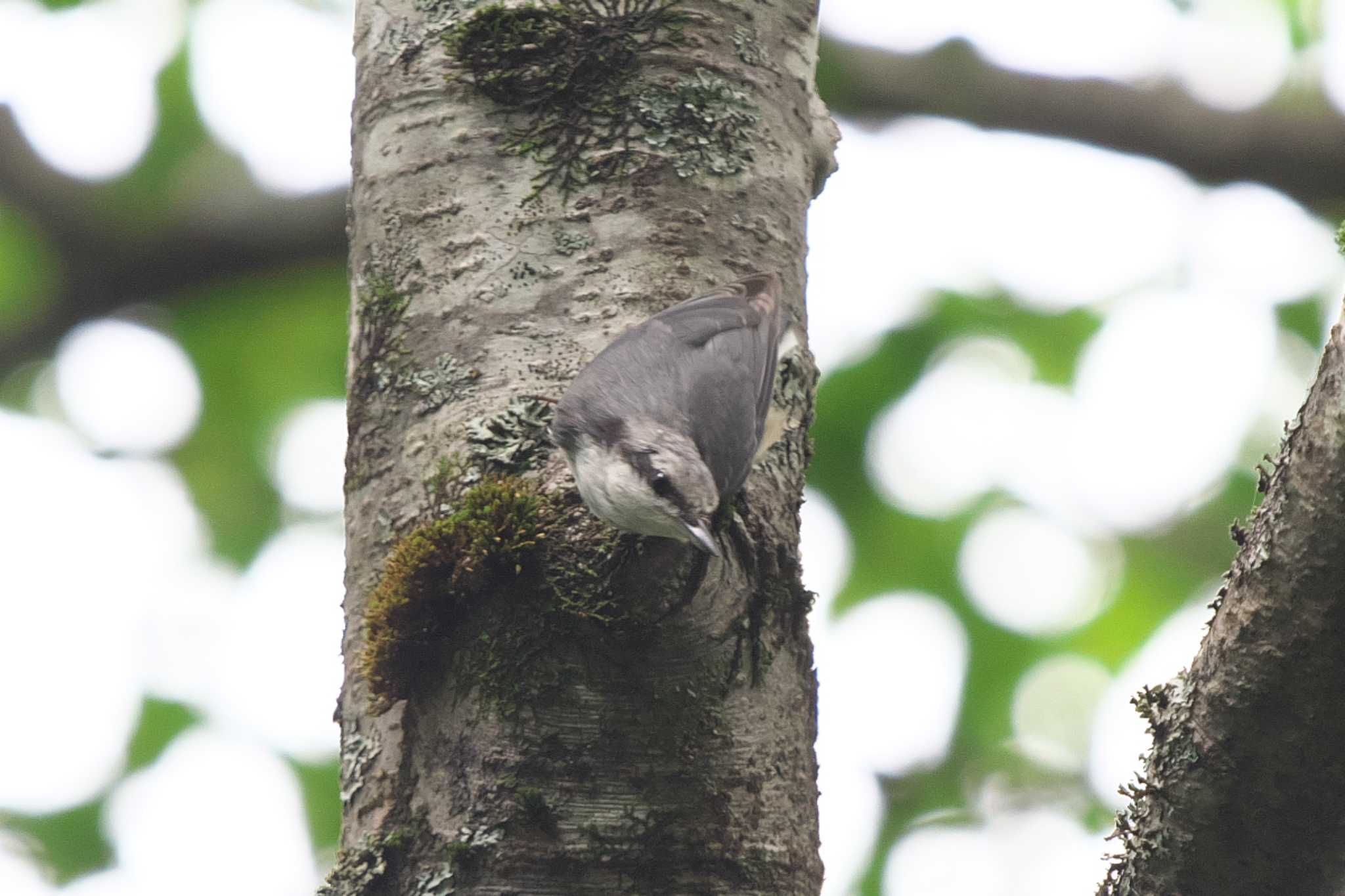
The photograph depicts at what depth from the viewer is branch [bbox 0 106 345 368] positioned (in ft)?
13.8

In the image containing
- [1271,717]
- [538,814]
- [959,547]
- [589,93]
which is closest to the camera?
[1271,717]

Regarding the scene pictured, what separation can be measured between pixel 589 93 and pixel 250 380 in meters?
2.73

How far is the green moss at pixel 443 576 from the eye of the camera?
2.18 m

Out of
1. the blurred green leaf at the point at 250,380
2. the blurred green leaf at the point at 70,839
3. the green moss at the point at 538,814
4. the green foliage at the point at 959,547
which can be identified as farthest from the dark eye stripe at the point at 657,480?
the blurred green leaf at the point at 70,839

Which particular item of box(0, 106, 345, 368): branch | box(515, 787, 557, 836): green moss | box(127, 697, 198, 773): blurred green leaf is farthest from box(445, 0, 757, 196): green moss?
box(127, 697, 198, 773): blurred green leaf

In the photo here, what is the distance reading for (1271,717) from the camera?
5.37 ft

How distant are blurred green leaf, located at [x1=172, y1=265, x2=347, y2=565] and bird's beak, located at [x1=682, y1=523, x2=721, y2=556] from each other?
2.86m

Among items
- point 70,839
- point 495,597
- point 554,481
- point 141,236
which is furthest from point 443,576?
point 70,839

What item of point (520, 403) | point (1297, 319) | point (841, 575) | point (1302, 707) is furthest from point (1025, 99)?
point (1302, 707)

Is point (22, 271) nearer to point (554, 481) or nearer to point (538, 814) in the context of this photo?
point (554, 481)

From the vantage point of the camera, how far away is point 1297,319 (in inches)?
190

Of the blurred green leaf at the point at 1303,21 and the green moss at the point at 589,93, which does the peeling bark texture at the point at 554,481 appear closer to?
the green moss at the point at 589,93

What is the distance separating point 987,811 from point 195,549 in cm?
315

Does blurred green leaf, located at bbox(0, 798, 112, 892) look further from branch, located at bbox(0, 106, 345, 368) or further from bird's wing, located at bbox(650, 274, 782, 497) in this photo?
bird's wing, located at bbox(650, 274, 782, 497)
